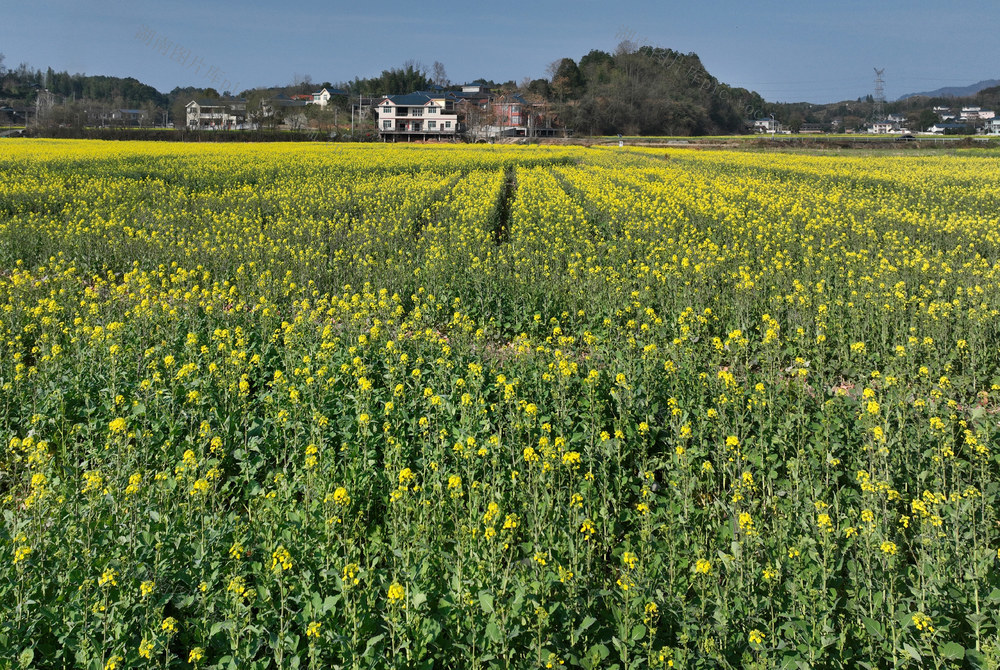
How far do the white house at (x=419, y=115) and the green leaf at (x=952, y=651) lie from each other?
103 metres

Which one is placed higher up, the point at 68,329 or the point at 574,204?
the point at 574,204

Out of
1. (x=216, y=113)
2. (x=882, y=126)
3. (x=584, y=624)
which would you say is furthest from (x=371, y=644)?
(x=882, y=126)

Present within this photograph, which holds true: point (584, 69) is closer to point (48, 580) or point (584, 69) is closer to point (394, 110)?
point (394, 110)

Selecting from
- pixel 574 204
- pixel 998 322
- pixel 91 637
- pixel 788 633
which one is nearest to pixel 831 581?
pixel 788 633

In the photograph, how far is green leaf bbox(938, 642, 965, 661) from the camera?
2996 millimetres

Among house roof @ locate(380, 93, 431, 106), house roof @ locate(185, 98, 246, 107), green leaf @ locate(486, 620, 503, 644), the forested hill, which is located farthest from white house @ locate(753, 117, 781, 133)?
green leaf @ locate(486, 620, 503, 644)

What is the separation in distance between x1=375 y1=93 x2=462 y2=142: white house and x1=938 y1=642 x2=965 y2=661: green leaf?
103 meters

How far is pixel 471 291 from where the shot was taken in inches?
401

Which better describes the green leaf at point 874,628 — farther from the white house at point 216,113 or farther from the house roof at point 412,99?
the house roof at point 412,99

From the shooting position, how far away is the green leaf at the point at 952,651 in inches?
118

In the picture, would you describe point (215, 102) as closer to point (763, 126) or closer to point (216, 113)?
point (216, 113)

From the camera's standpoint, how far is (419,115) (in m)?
103

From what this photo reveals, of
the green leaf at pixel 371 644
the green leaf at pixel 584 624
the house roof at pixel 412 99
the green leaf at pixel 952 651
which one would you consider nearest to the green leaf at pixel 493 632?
the green leaf at pixel 584 624

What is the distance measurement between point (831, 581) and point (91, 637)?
414 centimetres
